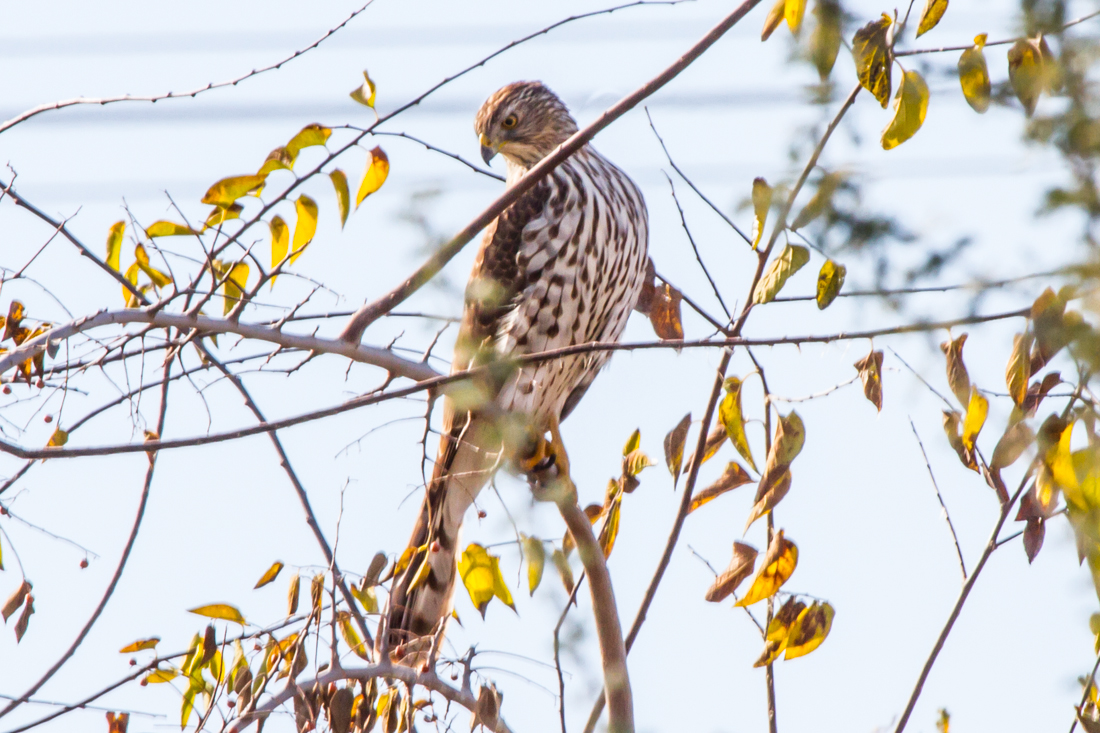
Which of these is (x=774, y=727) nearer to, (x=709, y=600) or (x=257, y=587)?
(x=709, y=600)

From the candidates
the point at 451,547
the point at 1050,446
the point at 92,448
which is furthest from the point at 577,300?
the point at 1050,446

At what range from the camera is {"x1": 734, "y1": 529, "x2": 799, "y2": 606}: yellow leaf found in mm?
2455

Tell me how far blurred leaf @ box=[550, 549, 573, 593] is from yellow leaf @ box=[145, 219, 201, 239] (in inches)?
43.6

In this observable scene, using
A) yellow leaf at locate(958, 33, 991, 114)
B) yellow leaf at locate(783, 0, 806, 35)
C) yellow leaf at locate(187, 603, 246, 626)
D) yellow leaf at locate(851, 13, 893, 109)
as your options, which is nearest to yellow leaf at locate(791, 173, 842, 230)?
yellow leaf at locate(958, 33, 991, 114)

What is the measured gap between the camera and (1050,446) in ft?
5.53

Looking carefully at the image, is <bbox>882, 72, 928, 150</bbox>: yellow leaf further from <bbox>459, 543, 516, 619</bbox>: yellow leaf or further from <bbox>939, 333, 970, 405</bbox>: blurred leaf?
<bbox>459, 543, 516, 619</bbox>: yellow leaf

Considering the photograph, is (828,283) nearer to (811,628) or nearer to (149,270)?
(811,628)

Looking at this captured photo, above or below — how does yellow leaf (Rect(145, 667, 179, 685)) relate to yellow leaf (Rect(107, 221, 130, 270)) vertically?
below

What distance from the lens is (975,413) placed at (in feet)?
7.00

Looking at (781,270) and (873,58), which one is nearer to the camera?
(873,58)

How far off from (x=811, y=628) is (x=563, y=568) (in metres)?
0.60

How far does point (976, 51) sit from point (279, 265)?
1532mm

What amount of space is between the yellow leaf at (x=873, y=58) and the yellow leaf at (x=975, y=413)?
2.11ft

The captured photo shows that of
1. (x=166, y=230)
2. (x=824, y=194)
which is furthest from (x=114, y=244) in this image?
(x=824, y=194)
